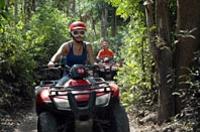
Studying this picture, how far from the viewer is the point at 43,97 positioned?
7.32m

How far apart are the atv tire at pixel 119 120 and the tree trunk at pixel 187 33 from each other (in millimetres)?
1597

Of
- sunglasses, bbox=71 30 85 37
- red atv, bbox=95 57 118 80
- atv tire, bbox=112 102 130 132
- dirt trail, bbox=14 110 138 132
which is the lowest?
dirt trail, bbox=14 110 138 132

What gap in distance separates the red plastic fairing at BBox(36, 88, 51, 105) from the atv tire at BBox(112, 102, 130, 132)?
102 centimetres

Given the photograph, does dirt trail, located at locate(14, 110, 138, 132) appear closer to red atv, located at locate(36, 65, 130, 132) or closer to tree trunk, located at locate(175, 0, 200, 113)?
tree trunk, located at locate(175, 0, 200, 113)

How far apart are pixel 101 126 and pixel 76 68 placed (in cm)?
95

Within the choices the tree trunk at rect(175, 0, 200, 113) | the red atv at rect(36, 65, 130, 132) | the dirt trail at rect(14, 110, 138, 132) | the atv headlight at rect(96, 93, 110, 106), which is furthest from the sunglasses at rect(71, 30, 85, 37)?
the dirt trail at rect(14, 110, 138, 132)

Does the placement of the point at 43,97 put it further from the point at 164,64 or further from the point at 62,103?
the point at 164,64

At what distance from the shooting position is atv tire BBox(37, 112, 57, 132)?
23.5 ft

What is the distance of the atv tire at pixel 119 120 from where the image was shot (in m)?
7.32

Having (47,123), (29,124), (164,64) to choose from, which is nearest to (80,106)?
(47,123)

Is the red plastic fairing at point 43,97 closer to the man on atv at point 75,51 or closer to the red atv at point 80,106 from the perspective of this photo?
the red atv at point 80,106

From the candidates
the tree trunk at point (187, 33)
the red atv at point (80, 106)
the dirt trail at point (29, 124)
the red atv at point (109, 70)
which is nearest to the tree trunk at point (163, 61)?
the tree trunk at point (187, 33)

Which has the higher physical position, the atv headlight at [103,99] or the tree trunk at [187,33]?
the tree trunk at [187,33]

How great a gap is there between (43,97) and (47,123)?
394 mm
